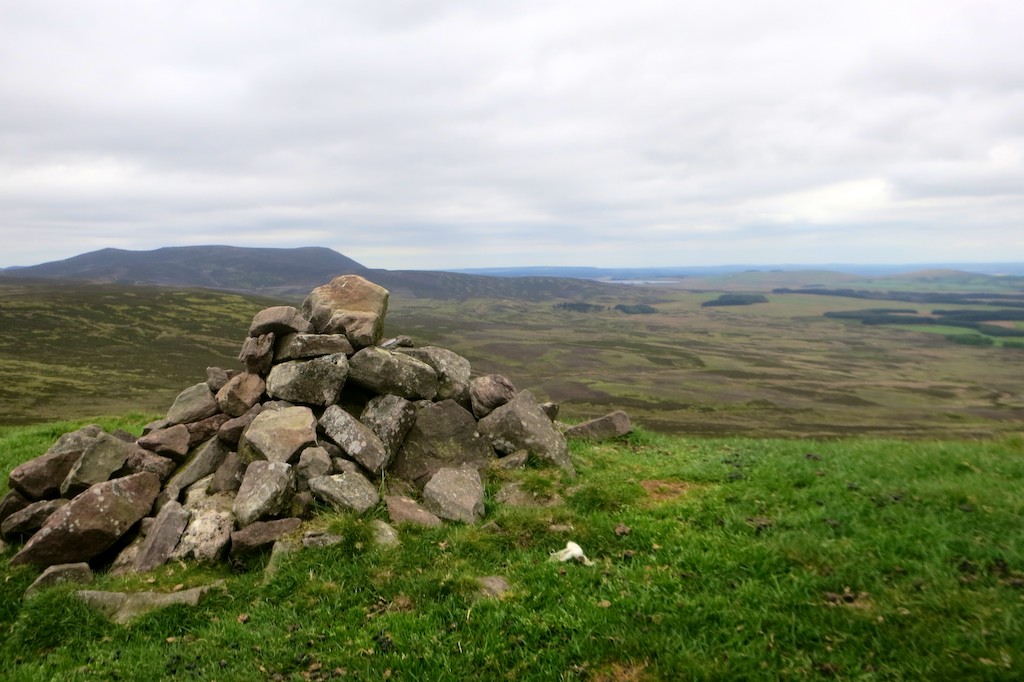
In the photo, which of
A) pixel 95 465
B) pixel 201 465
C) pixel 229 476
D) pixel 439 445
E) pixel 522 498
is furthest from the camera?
pixel 439 445

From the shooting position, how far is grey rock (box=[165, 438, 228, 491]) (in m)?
15.7

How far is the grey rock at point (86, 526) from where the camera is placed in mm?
12672

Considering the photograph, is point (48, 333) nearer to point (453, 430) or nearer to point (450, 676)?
point (453, 430)

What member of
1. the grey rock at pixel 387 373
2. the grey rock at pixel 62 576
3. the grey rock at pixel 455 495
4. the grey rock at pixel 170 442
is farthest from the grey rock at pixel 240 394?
the grey rock at pixel 455 495

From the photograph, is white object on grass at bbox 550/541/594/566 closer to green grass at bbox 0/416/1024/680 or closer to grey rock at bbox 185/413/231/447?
green grass at bbox 0/416/1024/680

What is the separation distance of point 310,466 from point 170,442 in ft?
18.8

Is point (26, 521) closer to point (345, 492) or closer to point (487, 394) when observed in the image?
point (345, 492)

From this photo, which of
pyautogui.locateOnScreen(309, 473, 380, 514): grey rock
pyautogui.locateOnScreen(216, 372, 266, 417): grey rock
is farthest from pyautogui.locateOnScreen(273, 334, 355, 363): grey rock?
pyautogui.locateOnScreen(309, 473, 380, 514): grey rock

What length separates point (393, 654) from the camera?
8695mm

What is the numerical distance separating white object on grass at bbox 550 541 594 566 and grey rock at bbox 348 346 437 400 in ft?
26.5

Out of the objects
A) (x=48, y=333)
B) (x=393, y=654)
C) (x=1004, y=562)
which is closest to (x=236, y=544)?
(x=393, y=654)

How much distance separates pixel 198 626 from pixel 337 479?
4.29 meters

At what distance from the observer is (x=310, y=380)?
17297mm

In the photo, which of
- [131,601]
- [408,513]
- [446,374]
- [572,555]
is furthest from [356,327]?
[572,555]
